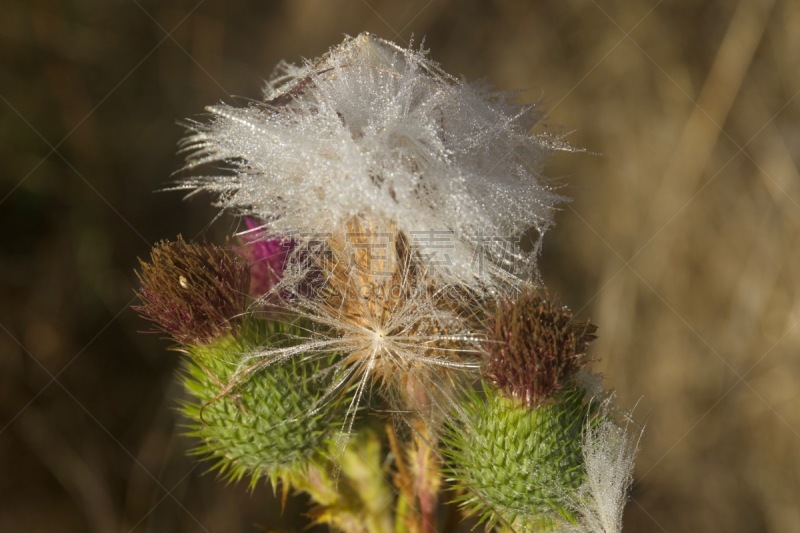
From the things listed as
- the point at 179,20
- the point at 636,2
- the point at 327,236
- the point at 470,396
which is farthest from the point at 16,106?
the point at 636,2

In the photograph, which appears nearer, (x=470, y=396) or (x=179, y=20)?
(x=470, y=396)

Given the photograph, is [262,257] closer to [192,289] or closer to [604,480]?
[192,289]

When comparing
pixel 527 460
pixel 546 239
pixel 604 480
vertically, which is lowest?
pixel 527 460

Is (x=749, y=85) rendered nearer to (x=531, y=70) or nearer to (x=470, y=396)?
(x=531, y=70)

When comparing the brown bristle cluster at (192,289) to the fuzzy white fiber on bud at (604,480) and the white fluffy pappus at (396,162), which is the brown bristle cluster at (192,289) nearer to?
the white fluffy pappus at (396,162)

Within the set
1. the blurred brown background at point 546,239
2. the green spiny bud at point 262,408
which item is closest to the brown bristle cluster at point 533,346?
the green spiny bud at point 262,408

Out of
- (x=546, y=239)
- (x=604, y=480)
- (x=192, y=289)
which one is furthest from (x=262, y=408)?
(x=546, y=239)

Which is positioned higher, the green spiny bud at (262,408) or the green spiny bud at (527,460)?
the green spiny bud at (527,460)

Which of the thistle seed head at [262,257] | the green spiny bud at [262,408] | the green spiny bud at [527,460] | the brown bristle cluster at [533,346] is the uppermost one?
the brown bristle cluster at [533,346]
